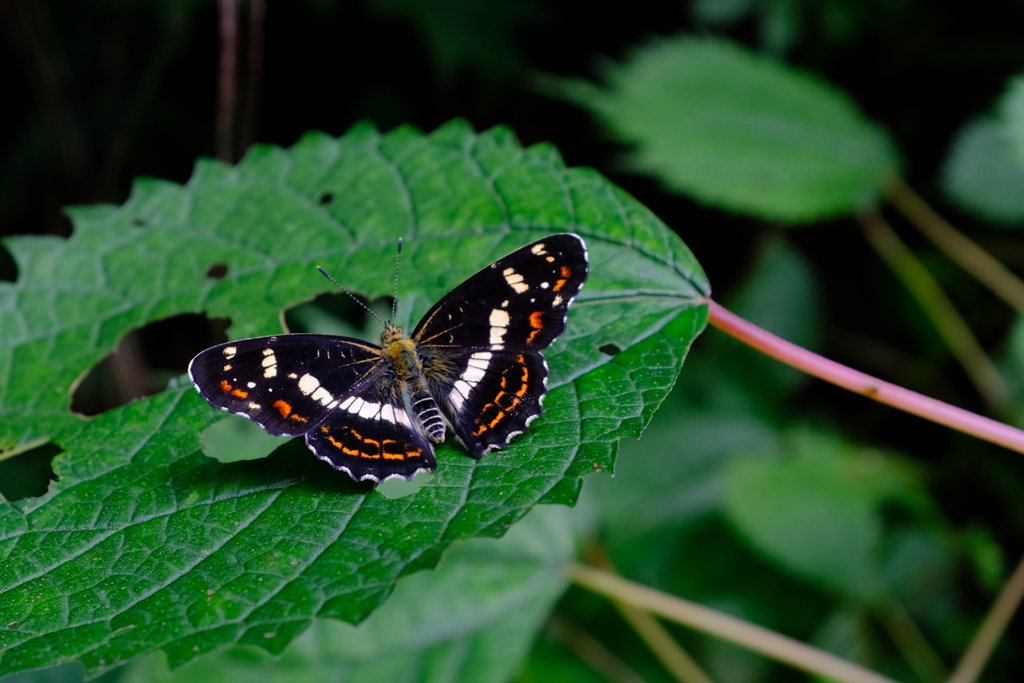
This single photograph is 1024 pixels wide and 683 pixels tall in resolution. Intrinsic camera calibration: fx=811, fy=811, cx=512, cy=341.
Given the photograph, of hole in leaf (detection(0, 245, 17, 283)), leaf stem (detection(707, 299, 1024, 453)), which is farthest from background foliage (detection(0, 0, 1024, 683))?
leaf stem (detection(707, 299, 1024, 453))

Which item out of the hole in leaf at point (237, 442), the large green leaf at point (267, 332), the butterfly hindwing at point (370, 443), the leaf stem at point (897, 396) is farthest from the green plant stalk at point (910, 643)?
the hole in leaf at point (237, 442)

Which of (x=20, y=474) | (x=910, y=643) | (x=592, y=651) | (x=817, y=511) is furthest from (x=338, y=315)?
(x=910, y=643)

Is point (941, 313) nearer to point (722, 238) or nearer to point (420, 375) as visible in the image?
point (722, 238)

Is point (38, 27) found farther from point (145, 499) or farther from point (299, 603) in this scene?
point (299, 603)

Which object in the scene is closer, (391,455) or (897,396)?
(897,396)

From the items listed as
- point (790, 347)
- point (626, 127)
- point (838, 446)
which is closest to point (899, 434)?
point (838, 446)

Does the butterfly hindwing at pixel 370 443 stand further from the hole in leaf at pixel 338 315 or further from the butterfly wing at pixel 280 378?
the hole in leaf at pixel 338 315

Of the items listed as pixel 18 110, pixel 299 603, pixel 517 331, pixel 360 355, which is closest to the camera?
pixel 299 603

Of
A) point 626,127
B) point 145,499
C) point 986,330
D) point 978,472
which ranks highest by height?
point 626,127
